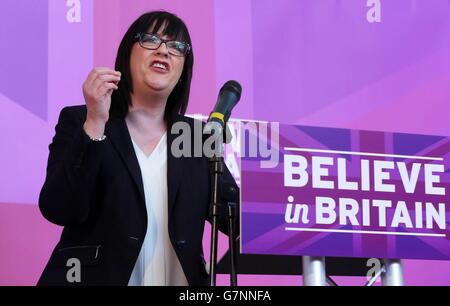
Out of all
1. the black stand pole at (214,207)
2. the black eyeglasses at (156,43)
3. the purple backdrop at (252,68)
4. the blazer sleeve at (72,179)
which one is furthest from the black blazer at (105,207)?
the purple backdrop at (252,68)

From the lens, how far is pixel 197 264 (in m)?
2.09

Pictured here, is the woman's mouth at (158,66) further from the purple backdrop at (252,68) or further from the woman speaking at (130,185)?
the purple backdrop at (252,68)

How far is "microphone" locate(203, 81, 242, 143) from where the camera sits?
6.11 ft

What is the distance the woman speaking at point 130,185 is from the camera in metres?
1.99

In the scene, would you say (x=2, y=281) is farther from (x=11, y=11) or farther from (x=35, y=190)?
(x=11, y=11)

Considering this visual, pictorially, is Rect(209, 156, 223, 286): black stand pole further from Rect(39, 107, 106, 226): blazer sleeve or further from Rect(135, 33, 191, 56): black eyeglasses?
Rect(135, 33, 191, 56): black eyeglasses

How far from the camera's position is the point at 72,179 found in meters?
1.98

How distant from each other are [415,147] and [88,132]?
2.58ft

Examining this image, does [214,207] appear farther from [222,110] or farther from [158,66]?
[158,66]

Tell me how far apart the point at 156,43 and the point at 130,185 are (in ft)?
1.41

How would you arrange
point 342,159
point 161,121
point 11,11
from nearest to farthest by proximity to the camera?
point 342,159
point 161,121
point 11,11

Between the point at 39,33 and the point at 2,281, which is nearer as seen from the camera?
the point at 2,281

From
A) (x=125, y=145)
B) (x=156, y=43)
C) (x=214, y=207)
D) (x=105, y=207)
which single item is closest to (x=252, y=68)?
(x=156, y=43)
